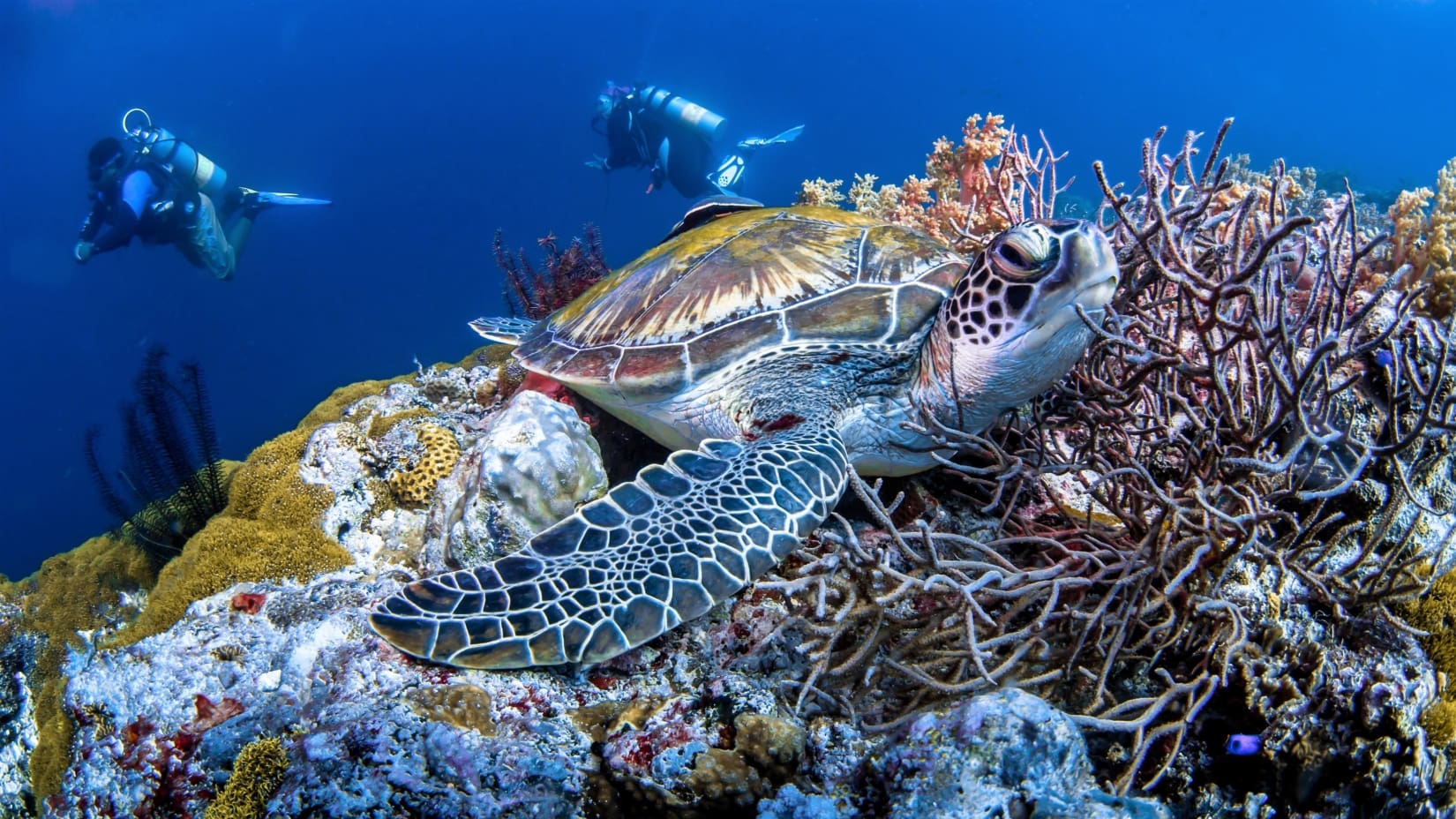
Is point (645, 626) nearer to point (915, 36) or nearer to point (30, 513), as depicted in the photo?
point (30, 513)

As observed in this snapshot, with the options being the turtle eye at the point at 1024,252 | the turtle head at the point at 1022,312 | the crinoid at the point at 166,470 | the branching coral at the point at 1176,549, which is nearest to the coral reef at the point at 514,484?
the branching coral at the point at 1176,549

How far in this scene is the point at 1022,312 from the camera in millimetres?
2043

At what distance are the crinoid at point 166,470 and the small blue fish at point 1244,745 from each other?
4.62 metres

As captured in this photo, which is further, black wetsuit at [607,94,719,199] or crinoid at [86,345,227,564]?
black wetsuit at [607,94,719,199]

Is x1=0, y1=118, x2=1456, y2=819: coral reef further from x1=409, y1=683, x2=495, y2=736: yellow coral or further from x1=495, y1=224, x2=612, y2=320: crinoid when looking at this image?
x1=495, y1=224, x2=612, y2=320: crinoid

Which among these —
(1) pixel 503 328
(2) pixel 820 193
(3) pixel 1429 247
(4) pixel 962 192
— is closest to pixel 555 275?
(1) pixel 503 328

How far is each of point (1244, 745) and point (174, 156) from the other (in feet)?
57.8

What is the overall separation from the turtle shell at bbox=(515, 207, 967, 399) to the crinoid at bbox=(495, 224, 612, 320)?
6.95 feet

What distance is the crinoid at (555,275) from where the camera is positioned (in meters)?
5.28

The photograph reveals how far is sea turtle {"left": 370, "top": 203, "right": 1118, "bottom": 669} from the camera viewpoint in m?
1.62

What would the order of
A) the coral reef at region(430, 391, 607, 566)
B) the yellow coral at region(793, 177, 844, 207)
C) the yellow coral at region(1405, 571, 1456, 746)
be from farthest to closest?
the yellow coral at region(793, 177, 844, 207) < the coral reef at region(430, 391, 607, 566) < the yellow coral at region(1405, 571, 1456, 746)

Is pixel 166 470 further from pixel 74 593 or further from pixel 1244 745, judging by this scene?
pixel 1244 745

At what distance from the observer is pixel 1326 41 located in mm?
85688

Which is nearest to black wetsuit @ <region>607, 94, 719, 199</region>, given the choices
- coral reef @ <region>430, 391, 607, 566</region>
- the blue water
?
coral reef @ <region>430, 391, 607, 566</region>
